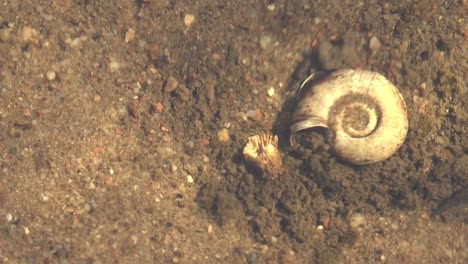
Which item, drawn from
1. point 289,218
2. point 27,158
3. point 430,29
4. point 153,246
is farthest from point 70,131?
point 430,29

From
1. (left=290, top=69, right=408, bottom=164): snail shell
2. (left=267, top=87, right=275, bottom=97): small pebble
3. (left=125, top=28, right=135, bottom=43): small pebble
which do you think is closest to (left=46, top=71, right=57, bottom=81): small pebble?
(left=125, top=28, right=135, bottom=43): small pebble

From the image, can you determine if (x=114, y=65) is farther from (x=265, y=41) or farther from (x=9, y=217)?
(x=9, y=217)

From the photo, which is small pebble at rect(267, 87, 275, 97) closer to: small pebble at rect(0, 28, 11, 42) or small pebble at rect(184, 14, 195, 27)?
small pebble at rect(184, 14, 195, 27)

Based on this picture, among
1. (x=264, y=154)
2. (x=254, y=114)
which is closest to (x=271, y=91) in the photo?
(x=254, y=114)

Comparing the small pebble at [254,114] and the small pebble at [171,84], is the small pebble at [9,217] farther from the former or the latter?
the small pebble at [254,114]

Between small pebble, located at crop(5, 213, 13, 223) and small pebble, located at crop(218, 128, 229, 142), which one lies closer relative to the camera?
small pebble, located at crop(5, 213, 13, 223)

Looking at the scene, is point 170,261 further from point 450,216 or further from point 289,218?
point 450,216
